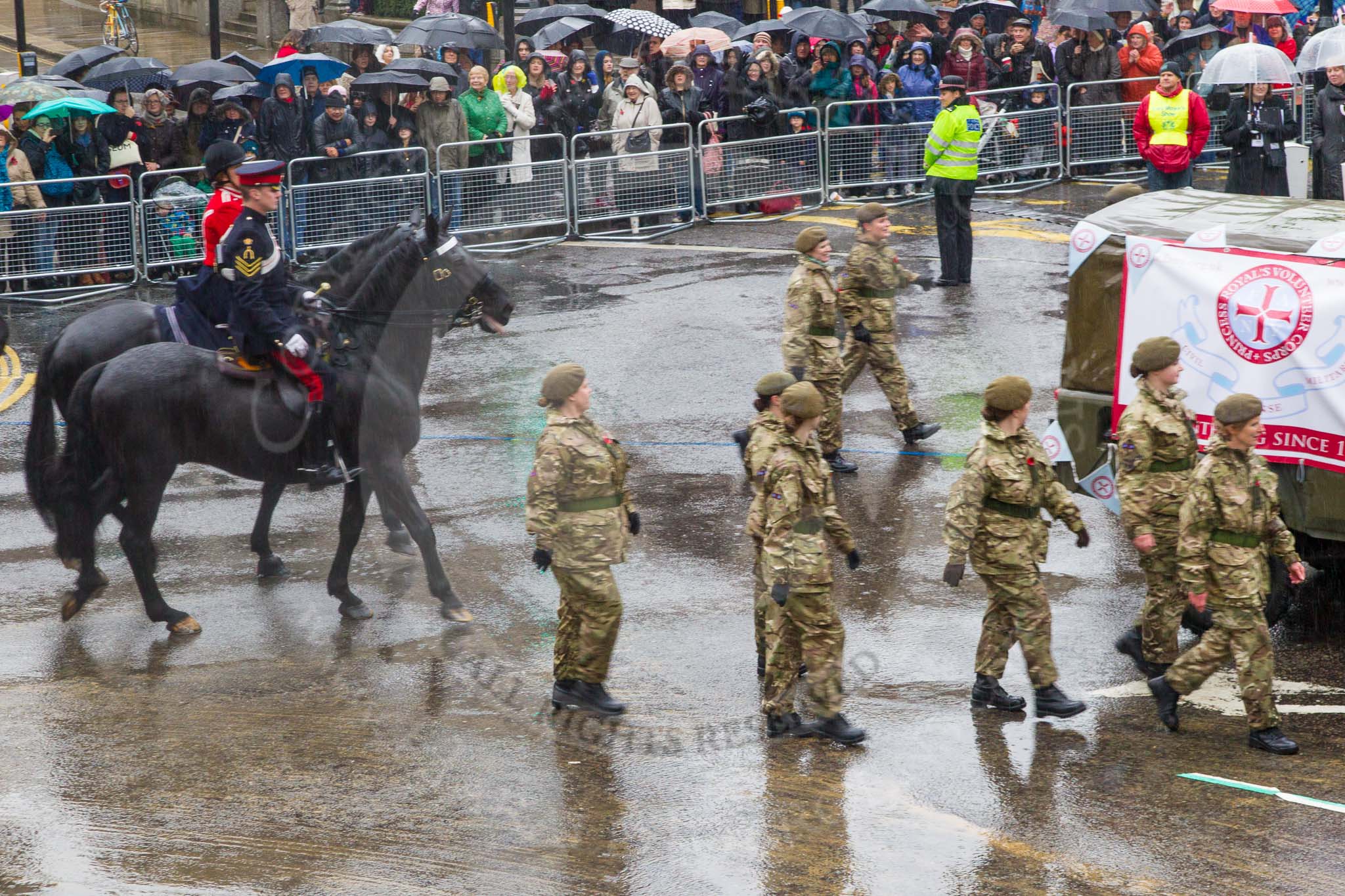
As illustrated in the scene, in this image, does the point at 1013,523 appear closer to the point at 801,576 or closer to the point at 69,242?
the point at 801,576

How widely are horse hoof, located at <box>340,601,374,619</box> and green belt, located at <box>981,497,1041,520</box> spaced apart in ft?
12.2

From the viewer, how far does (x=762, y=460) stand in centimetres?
801

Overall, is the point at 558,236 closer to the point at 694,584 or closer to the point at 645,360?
the point at 645,360

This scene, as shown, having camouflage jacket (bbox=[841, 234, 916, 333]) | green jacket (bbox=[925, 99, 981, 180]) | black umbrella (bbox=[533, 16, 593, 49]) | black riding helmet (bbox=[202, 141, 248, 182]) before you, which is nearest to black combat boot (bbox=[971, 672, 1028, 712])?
camouflage jacket (bbox=[841, 234, 916, 333])

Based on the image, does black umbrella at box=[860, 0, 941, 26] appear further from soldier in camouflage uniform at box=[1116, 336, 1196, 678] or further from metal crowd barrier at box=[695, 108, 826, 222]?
soldier in camouflage uniform at box=[1116, 336, 1196, 678]

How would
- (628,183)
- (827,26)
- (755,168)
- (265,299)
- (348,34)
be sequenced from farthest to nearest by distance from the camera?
(827,26)
(348,34)
(755,168)
(628,183)
(265,299)

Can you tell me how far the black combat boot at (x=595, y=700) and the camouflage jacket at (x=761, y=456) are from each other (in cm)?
107

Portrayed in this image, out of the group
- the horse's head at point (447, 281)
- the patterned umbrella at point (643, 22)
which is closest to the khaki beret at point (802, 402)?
the horse's head at point (447, 281)

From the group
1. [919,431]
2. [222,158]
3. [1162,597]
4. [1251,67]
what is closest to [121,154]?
[222,158]

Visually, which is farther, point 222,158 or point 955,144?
point 955,144

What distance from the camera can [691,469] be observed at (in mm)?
12352

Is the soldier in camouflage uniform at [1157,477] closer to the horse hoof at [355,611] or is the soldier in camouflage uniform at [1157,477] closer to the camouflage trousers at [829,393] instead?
the camouflage trousers at [829,393]

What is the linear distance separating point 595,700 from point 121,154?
12.2m

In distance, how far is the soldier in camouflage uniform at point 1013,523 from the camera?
26.6ft
